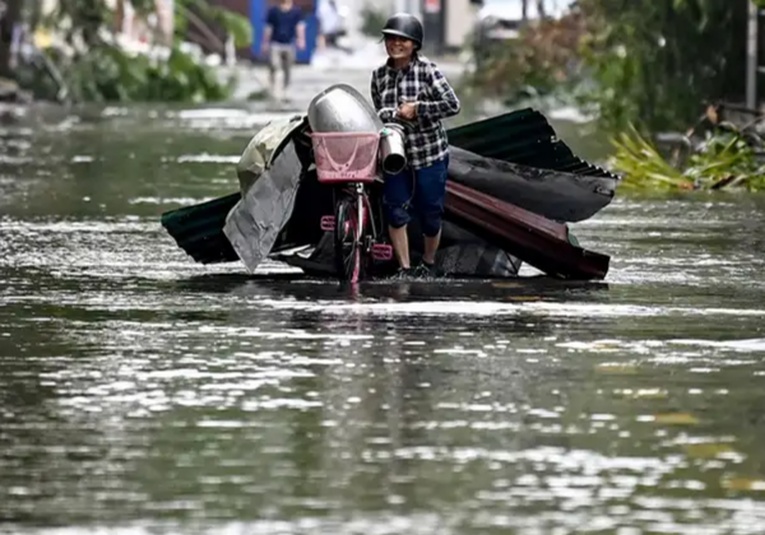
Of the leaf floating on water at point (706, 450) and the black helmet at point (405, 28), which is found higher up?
the black helmet at point (405, 28)

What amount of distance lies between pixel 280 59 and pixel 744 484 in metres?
42.5

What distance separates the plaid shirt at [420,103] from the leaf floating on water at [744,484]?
6.04m

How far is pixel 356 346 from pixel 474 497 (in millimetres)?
3613

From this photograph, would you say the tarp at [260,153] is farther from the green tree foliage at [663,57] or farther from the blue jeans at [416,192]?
the green tree foliage at [663,57]

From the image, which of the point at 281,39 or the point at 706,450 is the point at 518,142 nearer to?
the point at 706,450

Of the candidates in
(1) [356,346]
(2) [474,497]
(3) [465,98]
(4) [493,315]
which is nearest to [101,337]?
(1) [356,346]

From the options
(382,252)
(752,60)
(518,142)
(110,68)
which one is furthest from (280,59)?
(382,252)

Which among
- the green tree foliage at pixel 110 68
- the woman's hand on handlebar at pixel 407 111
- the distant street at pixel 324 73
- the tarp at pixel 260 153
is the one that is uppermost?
the woman's hand on handlebar at pixel 407 111

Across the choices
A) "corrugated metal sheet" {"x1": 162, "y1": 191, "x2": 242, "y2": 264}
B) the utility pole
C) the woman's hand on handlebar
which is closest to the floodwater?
"corrugated metal sheet" {"x1": 162, "y1": 191, "x2": 242, "y2": 264}

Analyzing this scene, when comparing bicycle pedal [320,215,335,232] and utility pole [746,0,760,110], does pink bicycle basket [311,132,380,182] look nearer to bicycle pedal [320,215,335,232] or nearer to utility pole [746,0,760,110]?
bicycle pedal [320,215,335,232]

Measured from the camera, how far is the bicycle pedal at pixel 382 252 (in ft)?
47.1

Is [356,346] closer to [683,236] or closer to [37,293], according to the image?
[37,293]

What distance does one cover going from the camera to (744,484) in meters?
8.16

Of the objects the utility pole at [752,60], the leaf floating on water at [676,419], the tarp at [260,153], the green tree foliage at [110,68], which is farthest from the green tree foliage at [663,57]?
the leaf floating on water at [676,419]
